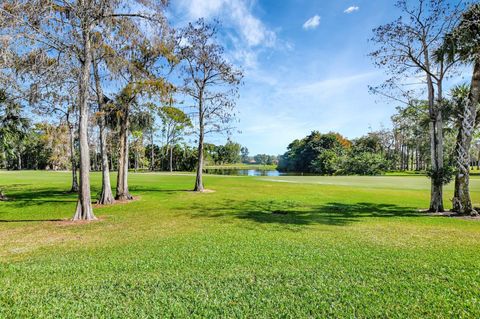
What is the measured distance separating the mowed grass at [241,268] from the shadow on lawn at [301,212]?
12.6 inches

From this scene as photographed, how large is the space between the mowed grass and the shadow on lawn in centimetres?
32

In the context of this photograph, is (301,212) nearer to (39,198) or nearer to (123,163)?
(123,163)

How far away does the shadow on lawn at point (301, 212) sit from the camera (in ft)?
29.9

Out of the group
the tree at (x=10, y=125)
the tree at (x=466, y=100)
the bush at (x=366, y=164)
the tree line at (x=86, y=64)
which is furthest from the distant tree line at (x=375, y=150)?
the tree at (x=10, y=125)

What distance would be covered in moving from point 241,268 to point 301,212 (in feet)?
21.6

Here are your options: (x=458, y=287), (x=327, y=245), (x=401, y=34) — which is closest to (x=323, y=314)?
(x=458, y=287)

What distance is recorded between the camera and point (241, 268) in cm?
465

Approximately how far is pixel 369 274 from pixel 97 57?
1135cm

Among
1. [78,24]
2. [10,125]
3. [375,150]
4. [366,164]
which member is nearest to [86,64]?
[78,24]

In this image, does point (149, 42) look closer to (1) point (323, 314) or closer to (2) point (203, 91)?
(2) point (203, 91)

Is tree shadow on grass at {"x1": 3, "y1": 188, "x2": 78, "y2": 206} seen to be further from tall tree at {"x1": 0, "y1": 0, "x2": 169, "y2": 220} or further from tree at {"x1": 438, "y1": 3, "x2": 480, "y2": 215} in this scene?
tree at {"x1": 438, "y1": 3, "x2": 480, "y2": 215}

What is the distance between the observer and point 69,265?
481 cm

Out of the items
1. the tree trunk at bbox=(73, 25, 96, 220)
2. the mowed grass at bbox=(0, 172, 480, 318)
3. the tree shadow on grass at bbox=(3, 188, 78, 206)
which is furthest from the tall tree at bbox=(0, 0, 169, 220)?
the tree shadow on grass at bbox=(3, 188, 78, 206)

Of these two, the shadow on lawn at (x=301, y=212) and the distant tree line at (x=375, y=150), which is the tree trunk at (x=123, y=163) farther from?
the distant tree line at (x=375, y=150)
